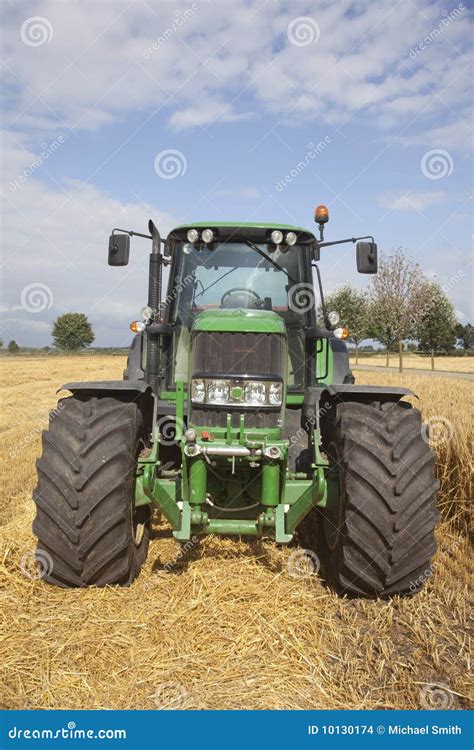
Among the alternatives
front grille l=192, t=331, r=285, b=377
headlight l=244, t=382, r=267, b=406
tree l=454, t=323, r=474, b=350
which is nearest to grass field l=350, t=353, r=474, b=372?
tree l=454, t=323, r=474, b=350

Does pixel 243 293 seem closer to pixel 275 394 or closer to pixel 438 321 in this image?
pixel 275 394

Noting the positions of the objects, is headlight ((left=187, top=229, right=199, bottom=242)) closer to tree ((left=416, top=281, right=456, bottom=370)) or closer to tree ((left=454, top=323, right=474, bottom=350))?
tree ((left=416, top=281, right=456, bottom=370))

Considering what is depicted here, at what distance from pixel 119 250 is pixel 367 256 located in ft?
7.25

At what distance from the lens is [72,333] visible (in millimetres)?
84438

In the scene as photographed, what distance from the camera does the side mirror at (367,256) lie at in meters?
5.28

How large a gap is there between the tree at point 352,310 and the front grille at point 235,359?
122 ft

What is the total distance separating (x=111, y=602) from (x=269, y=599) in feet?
3.49

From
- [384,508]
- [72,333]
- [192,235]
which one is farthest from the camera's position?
[72,333]

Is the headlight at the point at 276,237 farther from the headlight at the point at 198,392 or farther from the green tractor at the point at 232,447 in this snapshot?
the headlight at the point at 198,392

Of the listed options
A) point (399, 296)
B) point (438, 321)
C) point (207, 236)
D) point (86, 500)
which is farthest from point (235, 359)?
point (438, 321)

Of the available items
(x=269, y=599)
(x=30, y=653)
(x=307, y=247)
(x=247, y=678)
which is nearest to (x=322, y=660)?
(x=247, y=678)

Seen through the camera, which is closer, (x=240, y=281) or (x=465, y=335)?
(x=240, y=281)

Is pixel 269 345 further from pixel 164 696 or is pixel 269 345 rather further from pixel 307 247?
pixel 164 696

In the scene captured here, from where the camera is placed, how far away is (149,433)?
16.0 ft
